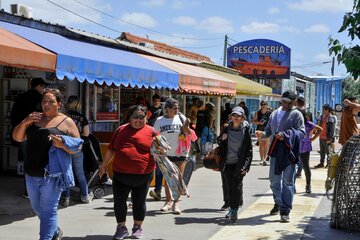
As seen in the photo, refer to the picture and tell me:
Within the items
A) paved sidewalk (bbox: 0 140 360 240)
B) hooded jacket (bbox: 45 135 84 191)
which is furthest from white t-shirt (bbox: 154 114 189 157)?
hooded jacket (bbox: 45 135 84 191)

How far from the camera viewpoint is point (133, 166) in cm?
598

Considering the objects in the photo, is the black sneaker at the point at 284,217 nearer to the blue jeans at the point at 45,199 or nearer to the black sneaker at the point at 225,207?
the black sneaker at the point at 225,207

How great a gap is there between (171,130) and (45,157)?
2.88 m

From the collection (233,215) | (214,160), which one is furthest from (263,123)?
(233,215)

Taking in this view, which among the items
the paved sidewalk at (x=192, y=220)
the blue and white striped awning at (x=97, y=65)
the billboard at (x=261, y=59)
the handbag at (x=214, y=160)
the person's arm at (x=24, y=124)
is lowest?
the paved sidewalk at (x=192, y=220)

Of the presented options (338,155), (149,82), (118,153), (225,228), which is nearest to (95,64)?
(149,82)

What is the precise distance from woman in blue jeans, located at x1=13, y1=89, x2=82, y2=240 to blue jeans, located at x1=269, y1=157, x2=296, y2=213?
3248mm

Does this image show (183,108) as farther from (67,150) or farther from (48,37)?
(67,150)

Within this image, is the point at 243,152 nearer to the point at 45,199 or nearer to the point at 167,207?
the point at 167,207

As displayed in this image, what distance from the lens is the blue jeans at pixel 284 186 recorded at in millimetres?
7384

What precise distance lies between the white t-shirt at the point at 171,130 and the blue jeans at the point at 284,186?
130cm

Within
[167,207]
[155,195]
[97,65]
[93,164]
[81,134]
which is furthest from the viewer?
[155,195]

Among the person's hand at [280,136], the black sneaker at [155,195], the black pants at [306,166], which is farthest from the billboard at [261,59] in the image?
the person's hand at [280,136]

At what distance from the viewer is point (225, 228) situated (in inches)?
274
